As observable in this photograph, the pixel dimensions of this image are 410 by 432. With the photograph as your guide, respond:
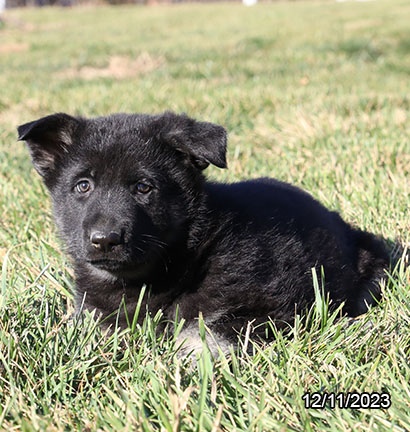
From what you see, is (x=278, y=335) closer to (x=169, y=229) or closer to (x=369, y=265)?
(x=169, y=229)

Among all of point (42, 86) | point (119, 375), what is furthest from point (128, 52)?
point (119, 375)

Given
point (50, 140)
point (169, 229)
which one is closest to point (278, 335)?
point (169, 229)

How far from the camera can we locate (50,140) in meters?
3.01

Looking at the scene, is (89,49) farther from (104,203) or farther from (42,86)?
(104,203)

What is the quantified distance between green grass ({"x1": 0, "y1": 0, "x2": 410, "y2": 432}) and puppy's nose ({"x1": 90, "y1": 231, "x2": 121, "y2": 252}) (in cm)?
35

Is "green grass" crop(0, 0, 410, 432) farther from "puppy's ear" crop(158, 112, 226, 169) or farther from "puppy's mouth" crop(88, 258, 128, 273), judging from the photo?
"puppy's ear" crop(158, 112, 226, 169)

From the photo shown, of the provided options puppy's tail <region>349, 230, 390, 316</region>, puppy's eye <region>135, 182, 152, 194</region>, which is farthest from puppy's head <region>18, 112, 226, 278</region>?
puppy's tail <region>349, 230, 390, 316</region>

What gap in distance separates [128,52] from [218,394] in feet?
43.1

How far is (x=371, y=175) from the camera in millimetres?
4293

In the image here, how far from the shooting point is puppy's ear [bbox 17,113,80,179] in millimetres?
2875
